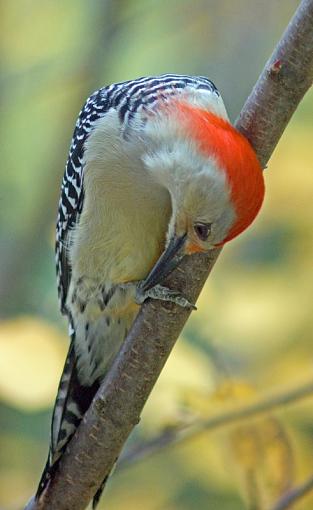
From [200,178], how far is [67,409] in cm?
109

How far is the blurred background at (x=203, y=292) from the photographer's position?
3.21 meters

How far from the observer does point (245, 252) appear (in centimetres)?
470

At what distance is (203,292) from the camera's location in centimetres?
387

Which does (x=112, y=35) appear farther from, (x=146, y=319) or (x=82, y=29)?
(x=146, y=319)

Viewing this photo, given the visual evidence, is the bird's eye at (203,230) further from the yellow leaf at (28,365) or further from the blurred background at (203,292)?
the yellow leaf at (28,365)

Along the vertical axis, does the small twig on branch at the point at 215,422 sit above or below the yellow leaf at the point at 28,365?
above

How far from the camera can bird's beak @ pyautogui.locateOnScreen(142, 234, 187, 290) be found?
295cm

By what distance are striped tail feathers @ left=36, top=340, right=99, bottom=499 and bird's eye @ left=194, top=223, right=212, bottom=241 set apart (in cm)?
87

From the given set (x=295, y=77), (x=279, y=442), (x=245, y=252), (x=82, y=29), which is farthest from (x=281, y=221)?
(x=82, y=29)

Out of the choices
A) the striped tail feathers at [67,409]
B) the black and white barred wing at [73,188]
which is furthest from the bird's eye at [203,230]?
the striped tail feathers at [67,409]

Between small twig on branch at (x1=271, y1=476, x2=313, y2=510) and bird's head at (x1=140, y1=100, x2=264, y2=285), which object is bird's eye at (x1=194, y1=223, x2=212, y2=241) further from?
small twig on branch at (x1=271, y1=476, x2=313, y2=510)

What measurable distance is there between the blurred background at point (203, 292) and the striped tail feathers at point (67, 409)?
12cm

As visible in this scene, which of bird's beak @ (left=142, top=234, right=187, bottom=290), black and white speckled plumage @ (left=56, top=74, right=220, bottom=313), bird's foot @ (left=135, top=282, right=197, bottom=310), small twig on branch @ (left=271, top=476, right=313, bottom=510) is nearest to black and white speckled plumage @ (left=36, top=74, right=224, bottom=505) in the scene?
black and white speckled plumage @ (left=56, top=74, right=220, bottom=313)

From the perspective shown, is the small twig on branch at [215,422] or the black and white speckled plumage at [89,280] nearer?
the small twig on branch at [215,422]
